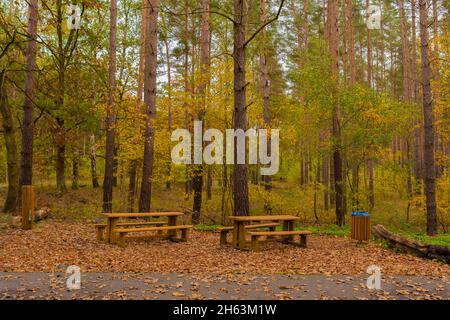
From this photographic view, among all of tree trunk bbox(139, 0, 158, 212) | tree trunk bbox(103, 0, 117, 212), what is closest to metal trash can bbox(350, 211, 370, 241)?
tree trunk bbox(139, 0, 158, 212)

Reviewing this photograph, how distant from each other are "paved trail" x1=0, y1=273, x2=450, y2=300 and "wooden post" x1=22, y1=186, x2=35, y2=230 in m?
3.99

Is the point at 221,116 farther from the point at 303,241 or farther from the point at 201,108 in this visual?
the point at 303,241

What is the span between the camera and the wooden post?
9.54 m

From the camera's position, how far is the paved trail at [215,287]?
16.5 feet

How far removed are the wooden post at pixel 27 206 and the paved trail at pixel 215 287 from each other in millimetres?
3985

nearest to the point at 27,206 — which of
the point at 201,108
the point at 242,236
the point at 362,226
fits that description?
the point at 242,236

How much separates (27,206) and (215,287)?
6.40 meters

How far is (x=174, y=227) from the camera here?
9.39m

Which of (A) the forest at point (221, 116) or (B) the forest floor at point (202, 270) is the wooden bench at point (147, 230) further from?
(A) the forest at point (221, 116)

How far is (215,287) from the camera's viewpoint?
5426 millimetres

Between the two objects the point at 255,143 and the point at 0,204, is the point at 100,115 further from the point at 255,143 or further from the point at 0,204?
the point at 255,143

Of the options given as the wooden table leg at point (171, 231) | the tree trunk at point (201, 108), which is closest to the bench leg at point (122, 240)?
the wooden table leg at point (171, 231)
